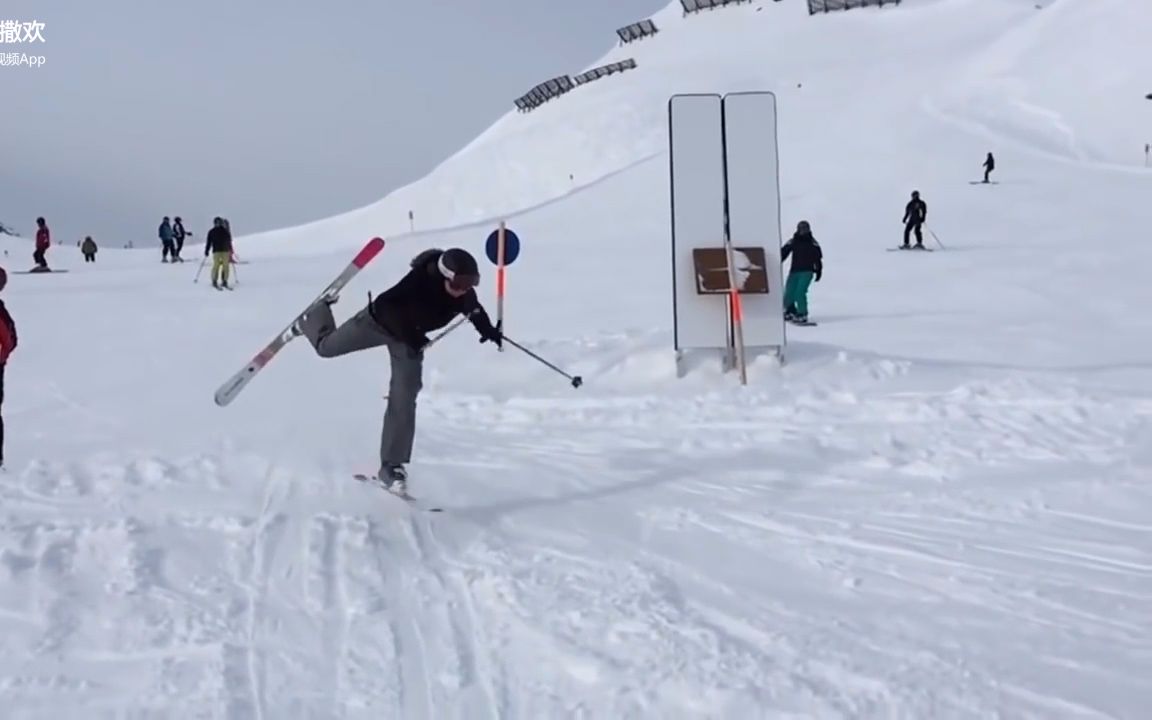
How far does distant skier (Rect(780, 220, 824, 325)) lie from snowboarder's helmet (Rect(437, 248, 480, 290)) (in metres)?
7.94

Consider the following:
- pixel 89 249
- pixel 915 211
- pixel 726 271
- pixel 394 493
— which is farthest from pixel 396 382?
pixel 89 249


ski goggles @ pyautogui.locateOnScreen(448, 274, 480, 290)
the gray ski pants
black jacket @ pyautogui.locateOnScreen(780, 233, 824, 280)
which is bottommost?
the gray ski pants

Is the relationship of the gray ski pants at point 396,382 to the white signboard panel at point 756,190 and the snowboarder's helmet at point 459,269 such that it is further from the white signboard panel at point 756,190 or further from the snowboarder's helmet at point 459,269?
the white signboard panel at point 756,190

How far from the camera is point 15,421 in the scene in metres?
9.45

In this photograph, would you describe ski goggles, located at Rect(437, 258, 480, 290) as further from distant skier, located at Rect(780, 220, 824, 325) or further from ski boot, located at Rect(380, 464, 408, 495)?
distant skier, located at Rect(780, 220, 824, 325)

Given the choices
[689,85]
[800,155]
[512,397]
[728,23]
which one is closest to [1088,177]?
[800,155]

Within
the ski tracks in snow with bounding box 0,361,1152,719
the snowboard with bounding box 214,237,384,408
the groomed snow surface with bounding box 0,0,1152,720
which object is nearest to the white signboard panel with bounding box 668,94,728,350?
the groomed snow surface with bounding box 0,0,1152,720

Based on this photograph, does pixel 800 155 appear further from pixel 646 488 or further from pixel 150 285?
pixel 646 488

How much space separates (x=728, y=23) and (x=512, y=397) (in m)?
85.9

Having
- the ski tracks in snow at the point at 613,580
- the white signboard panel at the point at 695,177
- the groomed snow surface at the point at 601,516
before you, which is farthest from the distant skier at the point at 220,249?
the ski tracks in snow at the point at 613,580

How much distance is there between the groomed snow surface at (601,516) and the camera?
4078 millimetres

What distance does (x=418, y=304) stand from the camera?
21.2 ft

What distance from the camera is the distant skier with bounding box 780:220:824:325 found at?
1375 cm

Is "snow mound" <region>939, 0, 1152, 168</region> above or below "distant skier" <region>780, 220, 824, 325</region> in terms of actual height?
above
